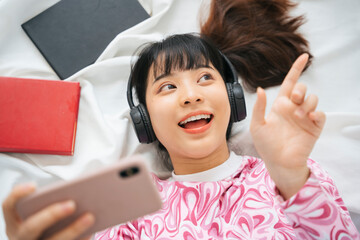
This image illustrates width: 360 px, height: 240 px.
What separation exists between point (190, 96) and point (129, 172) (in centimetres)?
43

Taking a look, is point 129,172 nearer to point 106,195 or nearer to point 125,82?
point 106,195

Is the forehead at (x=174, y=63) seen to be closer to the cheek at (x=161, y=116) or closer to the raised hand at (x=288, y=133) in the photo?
the cheek at (x=161, y=116)

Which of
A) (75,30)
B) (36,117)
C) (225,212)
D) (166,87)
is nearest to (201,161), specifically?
(225,212)

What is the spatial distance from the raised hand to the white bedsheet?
20.5 inches

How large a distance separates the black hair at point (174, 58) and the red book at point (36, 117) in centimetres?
32

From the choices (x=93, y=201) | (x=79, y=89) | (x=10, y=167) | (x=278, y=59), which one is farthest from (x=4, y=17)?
(x=278, y=59)

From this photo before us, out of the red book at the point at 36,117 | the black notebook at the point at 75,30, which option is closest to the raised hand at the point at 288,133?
the red book at the point at 36,117

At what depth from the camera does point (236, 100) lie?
1028 mm

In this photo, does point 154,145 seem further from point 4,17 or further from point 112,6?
point 4,17

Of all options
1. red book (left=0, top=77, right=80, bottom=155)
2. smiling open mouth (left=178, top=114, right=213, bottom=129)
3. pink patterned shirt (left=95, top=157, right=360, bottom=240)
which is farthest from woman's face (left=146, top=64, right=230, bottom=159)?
red book (left=0, top=77, right=80, bottom=155)

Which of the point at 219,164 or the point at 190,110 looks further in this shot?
the point at 219,164

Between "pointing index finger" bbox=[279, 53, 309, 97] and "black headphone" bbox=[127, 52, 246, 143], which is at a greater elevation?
"pointing index finger" bbox=[279, 53, 309, 97]

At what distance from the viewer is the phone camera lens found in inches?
21.9

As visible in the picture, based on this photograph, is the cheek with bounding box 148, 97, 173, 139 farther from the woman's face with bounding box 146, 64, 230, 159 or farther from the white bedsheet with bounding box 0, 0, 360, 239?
the white bedsheet with bounding box 0, 0, 360, 239
